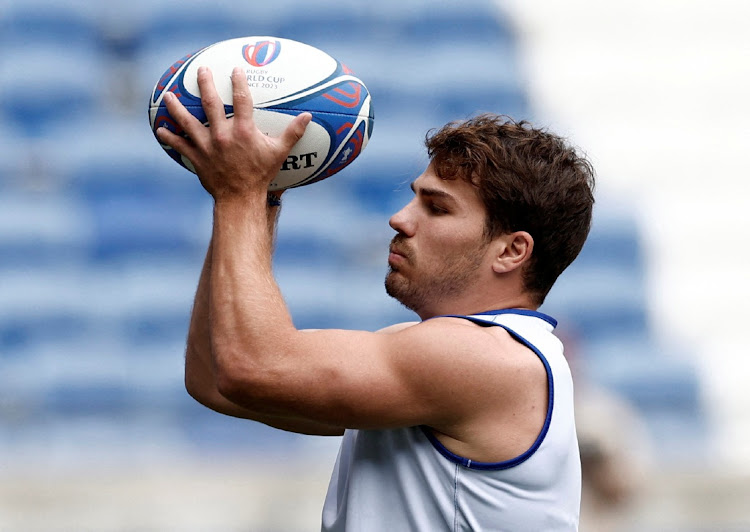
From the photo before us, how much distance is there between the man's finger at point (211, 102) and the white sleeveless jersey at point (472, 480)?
2.27 ft

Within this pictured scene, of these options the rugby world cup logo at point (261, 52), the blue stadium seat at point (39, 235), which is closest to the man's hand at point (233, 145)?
the rugby world cup logo at point (261, 52)

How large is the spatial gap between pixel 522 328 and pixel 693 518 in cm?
352

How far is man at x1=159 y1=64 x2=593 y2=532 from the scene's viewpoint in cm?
222

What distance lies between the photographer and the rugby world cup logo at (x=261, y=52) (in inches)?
98.7

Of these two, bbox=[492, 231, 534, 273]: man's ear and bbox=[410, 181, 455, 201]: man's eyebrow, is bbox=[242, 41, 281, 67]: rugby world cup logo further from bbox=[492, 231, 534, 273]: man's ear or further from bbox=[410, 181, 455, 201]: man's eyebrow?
bbox=[492, 231, 534, 273]: man's ear

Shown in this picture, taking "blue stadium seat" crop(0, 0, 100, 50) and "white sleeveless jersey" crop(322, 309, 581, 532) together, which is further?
"blue stadium seat" crop(0, 0, 100, 50)

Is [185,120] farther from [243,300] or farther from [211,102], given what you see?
Result: [243,300]

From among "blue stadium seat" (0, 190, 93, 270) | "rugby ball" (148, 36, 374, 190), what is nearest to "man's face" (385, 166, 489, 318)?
"rugby ball" (148, 36, 374, 190)

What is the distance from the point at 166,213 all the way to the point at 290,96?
3727 millimetres

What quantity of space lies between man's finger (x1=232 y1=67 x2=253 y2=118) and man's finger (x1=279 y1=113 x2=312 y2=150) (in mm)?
87

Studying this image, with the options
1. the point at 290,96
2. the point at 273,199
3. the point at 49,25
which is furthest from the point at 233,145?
the point at 49,25

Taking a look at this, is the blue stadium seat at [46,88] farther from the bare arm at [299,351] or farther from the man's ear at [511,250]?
the man's ear at [511,250]

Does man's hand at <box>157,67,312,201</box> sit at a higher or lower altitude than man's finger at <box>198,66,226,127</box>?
lower

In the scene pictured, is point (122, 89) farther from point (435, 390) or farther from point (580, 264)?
point (435, 390)
